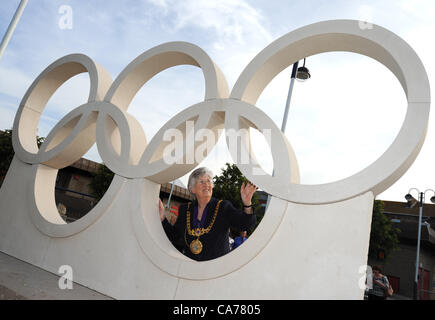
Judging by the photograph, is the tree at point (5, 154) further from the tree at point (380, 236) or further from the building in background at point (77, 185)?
the tree at point (380, 236)

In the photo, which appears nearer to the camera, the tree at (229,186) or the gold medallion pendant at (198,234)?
the gold medallion pendant at (198,234)

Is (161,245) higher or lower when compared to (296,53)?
lower

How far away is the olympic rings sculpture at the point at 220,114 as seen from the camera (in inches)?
121

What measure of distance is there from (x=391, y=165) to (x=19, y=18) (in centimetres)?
781

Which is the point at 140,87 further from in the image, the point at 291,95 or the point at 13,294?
the point at 291,95

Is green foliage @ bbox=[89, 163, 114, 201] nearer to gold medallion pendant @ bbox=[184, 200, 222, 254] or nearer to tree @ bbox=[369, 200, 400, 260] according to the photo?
tree @ bbox=[369, 200, 400, 260]

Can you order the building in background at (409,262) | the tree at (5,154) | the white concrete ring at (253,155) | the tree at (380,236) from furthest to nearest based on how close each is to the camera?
the building in background at (409,262), the tree at (380,236), the tree at (5,154), the white concrete ring at (253,155)

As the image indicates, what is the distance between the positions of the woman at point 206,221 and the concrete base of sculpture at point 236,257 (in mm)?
382

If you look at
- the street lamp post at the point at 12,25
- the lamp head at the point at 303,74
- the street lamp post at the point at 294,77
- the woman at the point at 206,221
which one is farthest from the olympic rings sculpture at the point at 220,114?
the lamp head at the point at 303,74

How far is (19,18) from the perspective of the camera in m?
7.01

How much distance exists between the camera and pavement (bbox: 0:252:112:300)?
11.0 ft

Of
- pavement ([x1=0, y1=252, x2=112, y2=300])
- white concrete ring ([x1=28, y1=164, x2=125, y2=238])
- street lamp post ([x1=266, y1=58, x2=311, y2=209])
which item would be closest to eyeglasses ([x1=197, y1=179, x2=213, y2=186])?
white concrete ring ([x1=28, y1=164, x2=125, y2=238])

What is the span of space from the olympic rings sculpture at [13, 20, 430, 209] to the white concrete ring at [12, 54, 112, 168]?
18mm
